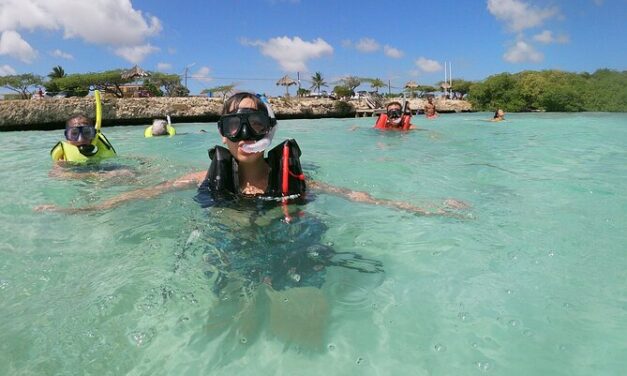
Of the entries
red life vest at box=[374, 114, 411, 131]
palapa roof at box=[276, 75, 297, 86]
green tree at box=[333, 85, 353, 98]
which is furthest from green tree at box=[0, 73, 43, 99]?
red life vest at box=[374, 114, 411, 131]

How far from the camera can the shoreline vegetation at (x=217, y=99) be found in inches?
850

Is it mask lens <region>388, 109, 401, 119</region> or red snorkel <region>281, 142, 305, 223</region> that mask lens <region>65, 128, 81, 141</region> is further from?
mask lens <region>388, 109, 401, 119</region>

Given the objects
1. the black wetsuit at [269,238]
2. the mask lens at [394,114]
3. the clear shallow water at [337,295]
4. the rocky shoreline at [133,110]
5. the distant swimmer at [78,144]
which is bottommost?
the clear shallow water at [337,295]

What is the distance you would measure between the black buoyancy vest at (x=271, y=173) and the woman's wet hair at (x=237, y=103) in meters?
0.34

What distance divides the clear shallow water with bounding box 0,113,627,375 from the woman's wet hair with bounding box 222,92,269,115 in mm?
731

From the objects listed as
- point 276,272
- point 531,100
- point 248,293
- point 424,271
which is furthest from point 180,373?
point 531,100

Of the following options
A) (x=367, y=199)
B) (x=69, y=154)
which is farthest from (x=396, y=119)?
(x=367, y=199)

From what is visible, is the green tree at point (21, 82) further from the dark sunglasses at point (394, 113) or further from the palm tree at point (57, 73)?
the dark sunglasses at point (394, 113)

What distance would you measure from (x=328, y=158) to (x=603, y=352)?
6102mm

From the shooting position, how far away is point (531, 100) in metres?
44.2

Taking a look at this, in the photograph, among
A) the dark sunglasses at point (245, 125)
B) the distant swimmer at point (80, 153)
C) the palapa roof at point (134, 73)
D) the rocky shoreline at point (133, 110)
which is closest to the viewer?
the dark sunglasses at point (245, 125)

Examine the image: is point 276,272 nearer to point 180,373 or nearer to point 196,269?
point 196,269

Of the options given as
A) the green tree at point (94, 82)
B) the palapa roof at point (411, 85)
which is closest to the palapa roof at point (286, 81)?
the green tree at point (94, 82)

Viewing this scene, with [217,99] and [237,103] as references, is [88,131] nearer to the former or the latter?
[237,103]
